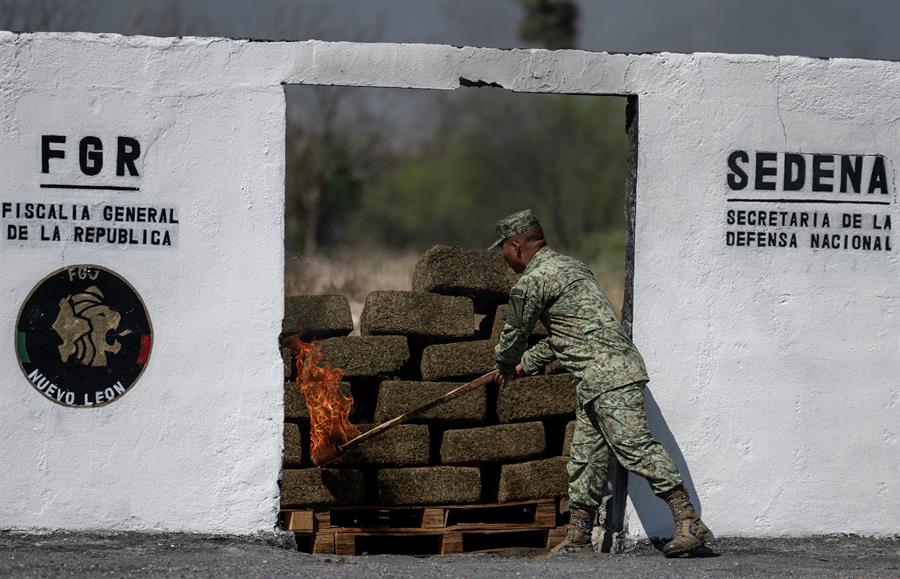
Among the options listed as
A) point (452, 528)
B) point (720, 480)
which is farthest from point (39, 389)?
point (720, 480)

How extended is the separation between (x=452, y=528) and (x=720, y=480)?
68.9 inches

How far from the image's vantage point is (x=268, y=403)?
750cm

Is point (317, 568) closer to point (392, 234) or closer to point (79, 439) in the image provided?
point (79, 439)

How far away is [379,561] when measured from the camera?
7.42 metres

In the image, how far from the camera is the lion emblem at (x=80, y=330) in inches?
293

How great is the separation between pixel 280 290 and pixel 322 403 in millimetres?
900

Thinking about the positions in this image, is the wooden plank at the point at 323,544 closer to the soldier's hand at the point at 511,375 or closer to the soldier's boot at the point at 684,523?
the soldier's hand at the point at 511,375

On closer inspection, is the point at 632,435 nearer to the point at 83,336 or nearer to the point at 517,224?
the point at 517,224

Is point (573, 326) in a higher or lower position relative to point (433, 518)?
higher

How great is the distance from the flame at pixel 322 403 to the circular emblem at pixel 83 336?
1.08m

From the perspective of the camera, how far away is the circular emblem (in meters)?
7.43

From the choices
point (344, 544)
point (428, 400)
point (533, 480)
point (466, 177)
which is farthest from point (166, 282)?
point (466, 177)

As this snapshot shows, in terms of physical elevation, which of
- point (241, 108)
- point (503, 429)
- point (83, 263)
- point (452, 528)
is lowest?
point (452, 528)

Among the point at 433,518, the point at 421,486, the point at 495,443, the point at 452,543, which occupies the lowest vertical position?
the point at 452,543
